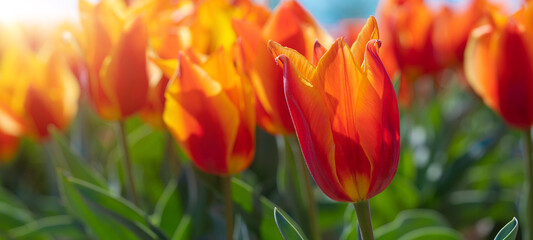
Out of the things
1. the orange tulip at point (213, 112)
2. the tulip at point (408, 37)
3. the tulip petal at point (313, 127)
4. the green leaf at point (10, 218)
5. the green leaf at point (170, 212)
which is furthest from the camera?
the tulip at point (408, 37)

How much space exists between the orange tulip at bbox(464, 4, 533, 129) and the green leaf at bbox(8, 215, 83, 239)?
54 cm

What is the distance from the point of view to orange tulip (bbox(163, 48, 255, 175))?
1.75ft

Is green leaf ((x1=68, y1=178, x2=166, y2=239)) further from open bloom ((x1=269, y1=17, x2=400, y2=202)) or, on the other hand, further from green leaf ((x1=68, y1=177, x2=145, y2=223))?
open bloom ((x1=269, y1=17, x2=400, y2=202))

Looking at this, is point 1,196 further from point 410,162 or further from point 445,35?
point 445,35

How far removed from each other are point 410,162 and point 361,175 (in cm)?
54

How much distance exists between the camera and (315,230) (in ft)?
2.13

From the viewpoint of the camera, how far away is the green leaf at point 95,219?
0.65 meters

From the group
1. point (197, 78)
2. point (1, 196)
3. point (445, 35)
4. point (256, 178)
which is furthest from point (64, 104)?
point (445, 35)

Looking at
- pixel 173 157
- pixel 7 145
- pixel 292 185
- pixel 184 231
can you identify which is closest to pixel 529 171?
pixel 292 185

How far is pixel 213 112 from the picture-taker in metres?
0.55

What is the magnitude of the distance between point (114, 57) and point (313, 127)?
311mm

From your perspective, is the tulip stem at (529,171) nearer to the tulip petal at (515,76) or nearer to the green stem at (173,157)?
the tulip petal at (515,76)

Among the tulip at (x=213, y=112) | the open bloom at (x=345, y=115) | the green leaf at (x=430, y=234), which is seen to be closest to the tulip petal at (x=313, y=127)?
the open bloom at (x=345, y=115)

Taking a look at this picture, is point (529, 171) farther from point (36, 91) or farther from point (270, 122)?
point (36, 91)
